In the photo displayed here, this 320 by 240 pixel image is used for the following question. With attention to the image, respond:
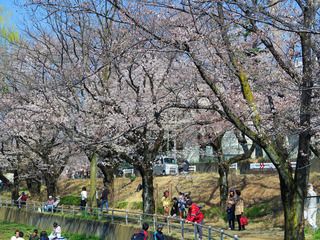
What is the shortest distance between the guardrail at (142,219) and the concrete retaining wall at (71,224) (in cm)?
32

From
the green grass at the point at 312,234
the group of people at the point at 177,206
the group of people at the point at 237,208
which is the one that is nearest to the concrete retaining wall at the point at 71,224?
the group of people at the point at 177,206

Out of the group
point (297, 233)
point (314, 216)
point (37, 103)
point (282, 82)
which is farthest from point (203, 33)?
point (37, 103)

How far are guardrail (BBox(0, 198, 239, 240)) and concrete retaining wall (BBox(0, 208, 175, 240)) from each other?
12.4 inches

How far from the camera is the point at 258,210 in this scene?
81.8 ft

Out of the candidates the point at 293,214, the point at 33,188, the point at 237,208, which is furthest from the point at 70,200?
the point at 293,214

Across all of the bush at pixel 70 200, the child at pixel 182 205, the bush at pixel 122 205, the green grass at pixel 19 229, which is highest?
the bush at pixel 70 200

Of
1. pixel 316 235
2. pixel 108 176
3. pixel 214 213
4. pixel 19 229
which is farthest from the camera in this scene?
pixel 108 176

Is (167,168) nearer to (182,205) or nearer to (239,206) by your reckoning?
(182,205)

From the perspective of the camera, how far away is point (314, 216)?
1692cm

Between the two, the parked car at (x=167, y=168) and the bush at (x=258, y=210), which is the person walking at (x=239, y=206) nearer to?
the bush at (x=258, y=210)

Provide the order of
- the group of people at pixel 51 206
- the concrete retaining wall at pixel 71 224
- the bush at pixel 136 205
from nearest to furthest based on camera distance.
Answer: the concrete retaining wall at pixel 71 224, the group of people at pixel 51 206, the bush at pixel 136 205

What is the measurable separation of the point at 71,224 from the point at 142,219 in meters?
7.08

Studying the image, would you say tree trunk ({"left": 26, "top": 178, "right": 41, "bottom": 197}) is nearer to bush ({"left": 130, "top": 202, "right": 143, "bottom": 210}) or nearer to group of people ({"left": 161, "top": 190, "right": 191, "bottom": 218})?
bush ({"left": 130, "top": 202, "right": 143, "bottom": 210})

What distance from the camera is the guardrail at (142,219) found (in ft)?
47.2
